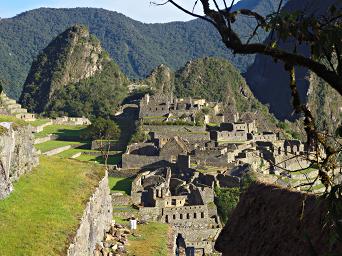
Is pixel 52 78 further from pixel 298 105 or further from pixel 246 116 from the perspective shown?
pixel 298 105

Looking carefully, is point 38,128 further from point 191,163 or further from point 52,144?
point 191,163

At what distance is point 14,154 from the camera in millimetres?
15570

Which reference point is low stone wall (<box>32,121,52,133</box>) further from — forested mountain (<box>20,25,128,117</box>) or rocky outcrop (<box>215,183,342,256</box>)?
rocky outcrop (<box>215,183,342,256</box>)

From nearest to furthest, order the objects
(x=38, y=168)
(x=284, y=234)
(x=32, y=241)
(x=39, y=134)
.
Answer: (x=284, y=234) < (x=32, y=241) < (x=38, y=168) < (x=39, y=134)

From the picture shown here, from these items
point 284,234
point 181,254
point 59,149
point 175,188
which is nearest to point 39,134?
point 59,149

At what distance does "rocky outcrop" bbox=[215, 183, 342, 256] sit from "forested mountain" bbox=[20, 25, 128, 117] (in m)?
65.8

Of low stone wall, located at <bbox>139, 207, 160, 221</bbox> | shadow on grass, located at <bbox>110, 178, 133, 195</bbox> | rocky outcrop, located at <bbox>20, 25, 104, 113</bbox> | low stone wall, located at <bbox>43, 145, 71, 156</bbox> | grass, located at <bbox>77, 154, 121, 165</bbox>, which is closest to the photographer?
low stone wall, located at <bbox>139, 207, 160, 221</bbox>

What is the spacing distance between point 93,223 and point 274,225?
10.3 metres

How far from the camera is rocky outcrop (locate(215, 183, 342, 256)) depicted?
Result: 6.62 metres

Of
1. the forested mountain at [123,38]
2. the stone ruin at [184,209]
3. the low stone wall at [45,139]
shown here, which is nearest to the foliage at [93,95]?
the low stone wall at [45,139]

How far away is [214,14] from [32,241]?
28.7ft

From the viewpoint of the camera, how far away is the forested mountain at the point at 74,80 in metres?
78.6

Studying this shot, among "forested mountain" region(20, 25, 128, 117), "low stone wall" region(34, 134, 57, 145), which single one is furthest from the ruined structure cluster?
"forested mountain" region(20, 25, 128, 117)

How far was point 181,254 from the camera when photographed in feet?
71.9
